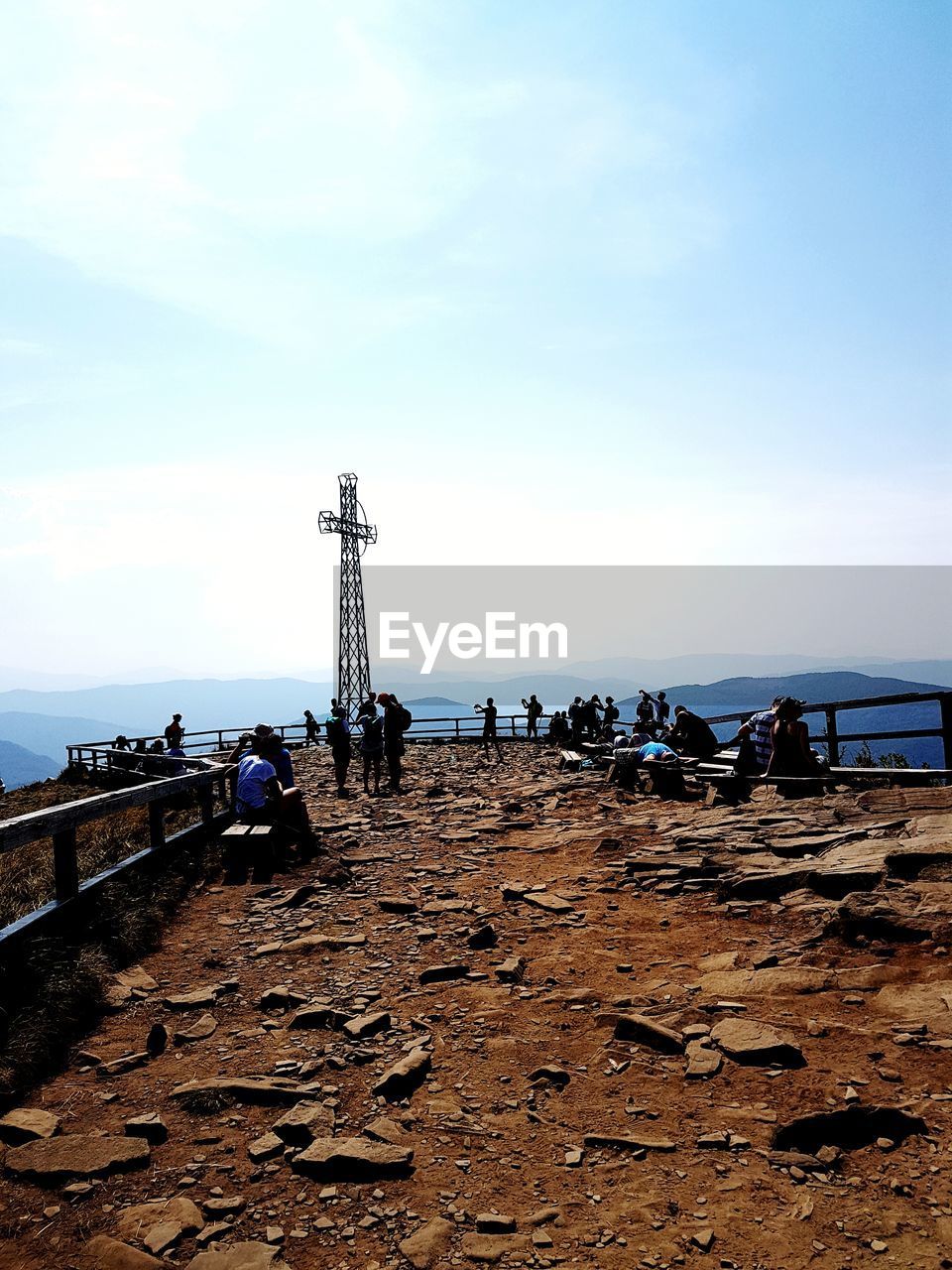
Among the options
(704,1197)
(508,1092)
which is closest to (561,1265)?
(704,1197)

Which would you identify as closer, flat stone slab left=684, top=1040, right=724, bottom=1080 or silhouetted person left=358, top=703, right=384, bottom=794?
flat stone slab left=684, top=1040, right=724, bottom=1080

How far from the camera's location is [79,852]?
10.8 m

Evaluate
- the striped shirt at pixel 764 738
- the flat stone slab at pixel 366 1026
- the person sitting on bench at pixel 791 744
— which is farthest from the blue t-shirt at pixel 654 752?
the flat stone slab at pixel 366 1026

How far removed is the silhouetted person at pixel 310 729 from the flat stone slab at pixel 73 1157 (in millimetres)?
34949

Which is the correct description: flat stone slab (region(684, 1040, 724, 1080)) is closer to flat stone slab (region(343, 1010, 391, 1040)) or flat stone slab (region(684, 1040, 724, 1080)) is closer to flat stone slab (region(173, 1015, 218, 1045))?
flat stone slab (region(343, 1010, 391, 1040))

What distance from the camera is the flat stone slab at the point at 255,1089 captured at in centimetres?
459

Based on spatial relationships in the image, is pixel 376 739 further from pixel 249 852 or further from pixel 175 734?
pixel 175 734

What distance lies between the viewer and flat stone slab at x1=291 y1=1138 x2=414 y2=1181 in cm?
383

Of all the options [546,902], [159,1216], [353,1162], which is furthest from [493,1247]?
[546,902]

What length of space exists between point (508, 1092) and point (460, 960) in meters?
2.31

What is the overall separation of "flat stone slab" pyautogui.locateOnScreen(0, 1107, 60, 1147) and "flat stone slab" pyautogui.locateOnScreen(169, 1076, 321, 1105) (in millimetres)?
628

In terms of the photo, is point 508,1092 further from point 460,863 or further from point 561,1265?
point 460,863

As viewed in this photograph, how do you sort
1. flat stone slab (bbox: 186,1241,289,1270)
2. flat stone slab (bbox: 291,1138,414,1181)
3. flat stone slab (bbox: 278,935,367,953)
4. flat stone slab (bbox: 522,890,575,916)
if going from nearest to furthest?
flat stone slab (bbox: 186,1241,289,1270) → flat stone slab (bbox: 291,1138,414,1181) → flat stone slab (bbox: 278,935,367,953) → flat stone slab (bbox: 522,890,575,916)

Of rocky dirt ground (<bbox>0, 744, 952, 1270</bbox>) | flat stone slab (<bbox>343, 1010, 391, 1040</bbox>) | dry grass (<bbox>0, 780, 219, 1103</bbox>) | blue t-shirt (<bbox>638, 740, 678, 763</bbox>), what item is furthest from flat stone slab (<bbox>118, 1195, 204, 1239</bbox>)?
blue t-shirt (<bbox>638, 740, 678, 763</bbox>)
